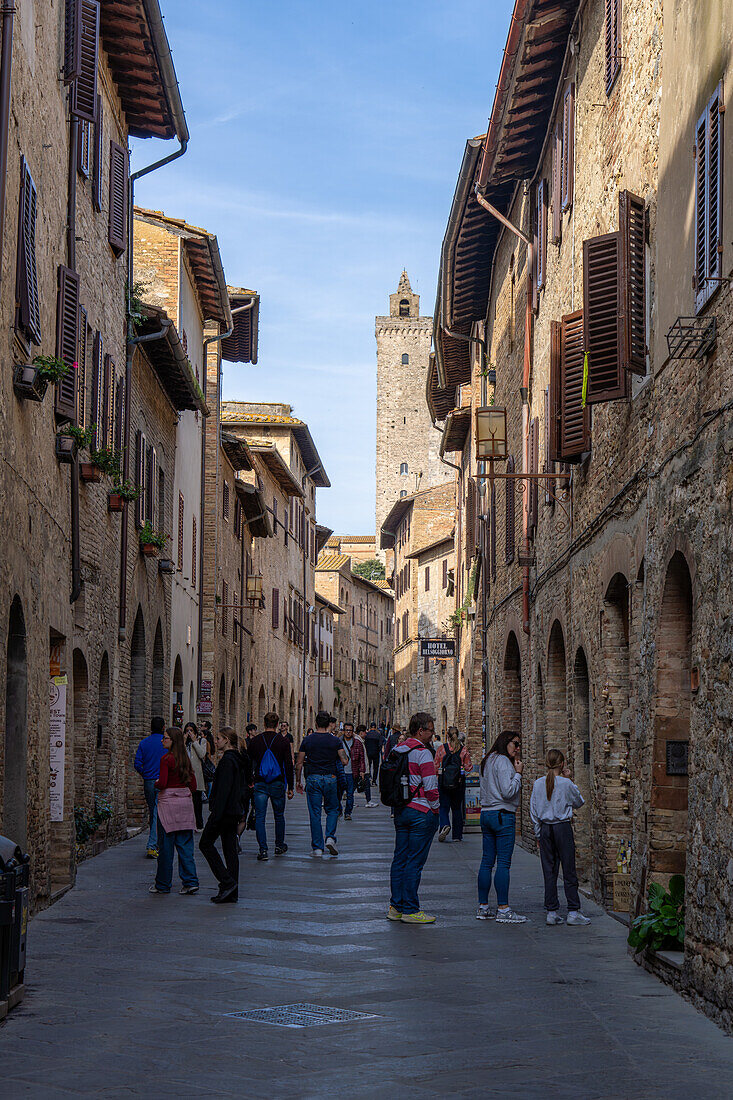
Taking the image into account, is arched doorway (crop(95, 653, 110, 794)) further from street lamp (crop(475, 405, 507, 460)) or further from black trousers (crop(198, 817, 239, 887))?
street lamp (crop(475, 405, 507, 460))

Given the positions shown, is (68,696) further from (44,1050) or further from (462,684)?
(462,684)

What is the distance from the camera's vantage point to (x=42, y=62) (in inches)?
474

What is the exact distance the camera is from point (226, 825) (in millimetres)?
12688

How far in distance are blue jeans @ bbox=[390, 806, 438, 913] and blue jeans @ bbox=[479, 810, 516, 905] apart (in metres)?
0.53

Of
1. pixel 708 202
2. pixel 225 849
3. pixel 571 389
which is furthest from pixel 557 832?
pixel 708 202

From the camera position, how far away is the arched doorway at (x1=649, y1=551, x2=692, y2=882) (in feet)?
31.3

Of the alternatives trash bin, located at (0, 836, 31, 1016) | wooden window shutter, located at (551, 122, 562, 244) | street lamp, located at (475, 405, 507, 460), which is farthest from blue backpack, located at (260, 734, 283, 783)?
trash bin, located at (0, 836, 31, 1016)

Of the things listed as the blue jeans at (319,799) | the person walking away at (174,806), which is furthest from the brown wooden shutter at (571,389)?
the blue jeans at (319,799)

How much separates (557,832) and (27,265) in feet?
20.0

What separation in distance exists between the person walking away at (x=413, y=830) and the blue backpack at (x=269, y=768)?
5387mm

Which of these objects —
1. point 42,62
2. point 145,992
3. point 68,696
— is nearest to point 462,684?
point 68,696

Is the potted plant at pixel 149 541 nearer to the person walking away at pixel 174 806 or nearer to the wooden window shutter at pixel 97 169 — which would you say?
the wooden window shutter at pixel 97 169

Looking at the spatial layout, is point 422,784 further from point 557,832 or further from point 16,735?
point 16,735

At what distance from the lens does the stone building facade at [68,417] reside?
10930 mm
